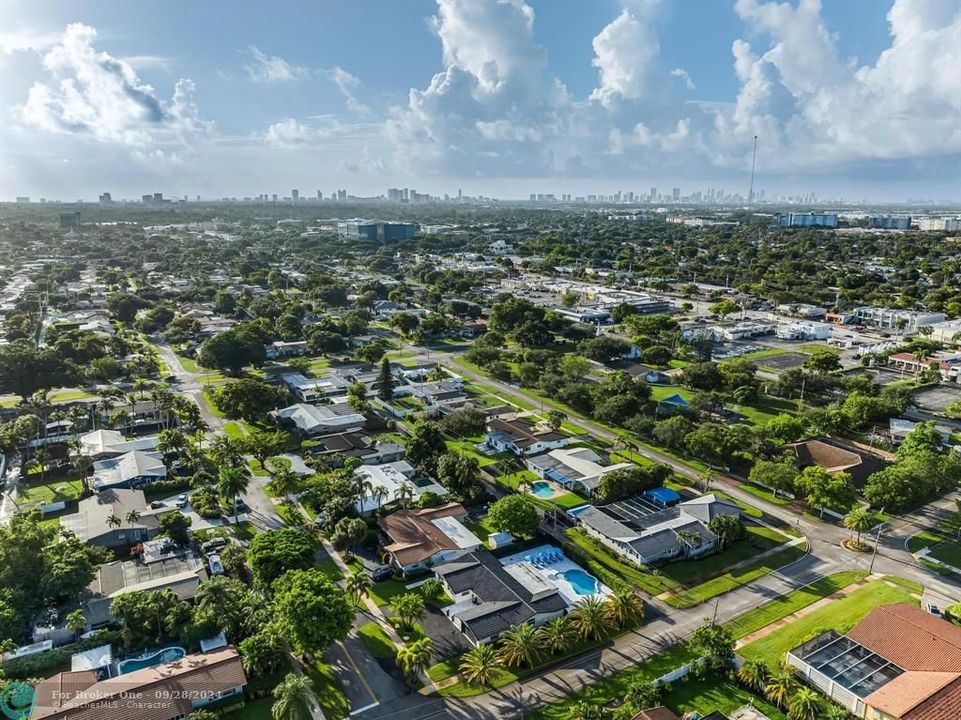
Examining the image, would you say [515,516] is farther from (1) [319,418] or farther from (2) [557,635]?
(1) [319,418]

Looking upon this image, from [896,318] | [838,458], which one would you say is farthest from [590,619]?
[896,318]

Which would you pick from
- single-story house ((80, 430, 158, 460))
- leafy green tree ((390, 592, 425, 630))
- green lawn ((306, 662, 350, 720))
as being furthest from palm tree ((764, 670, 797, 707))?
single-story house ((80, 430, 158, 460))

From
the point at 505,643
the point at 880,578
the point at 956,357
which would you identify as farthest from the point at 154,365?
the point at 956,357

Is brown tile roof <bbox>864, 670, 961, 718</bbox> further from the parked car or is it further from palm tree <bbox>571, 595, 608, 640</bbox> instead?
the parked car

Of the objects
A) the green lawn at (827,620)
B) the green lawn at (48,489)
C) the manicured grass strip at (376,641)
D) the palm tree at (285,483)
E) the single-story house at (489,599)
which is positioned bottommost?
the green lawn at (827,620)

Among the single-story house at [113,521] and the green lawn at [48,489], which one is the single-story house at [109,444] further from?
the single-story house at [113,521]

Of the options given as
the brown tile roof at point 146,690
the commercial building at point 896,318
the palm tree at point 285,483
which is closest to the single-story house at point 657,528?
the palm tree at point 285,483
